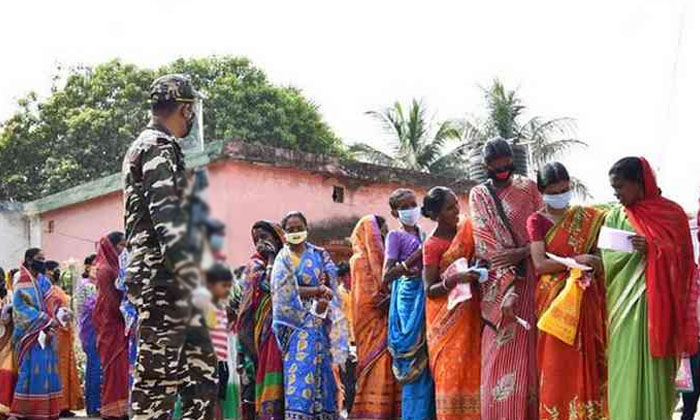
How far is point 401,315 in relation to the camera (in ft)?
22.6

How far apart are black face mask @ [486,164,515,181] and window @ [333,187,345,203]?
9.84 metres

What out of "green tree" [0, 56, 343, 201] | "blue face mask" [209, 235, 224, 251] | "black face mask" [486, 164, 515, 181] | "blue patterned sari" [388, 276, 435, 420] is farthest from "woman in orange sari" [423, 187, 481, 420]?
"green tree" [0, 56, 343, 201]

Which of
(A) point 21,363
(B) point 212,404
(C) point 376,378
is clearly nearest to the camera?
(B) point 212,404

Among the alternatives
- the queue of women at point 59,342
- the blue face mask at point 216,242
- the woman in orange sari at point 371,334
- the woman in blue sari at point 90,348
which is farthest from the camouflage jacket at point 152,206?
the woman in blue sari at point 90,348

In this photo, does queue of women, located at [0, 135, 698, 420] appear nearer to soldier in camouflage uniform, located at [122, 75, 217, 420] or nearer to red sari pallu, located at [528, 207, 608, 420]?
red sari pallu, located at [528, 207, 608, 420]

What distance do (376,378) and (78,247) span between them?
1343 cm

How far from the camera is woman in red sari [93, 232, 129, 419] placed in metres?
9.50

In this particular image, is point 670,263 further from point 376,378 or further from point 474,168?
point 474,168

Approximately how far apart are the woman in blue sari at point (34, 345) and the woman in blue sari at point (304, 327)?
3930 mm

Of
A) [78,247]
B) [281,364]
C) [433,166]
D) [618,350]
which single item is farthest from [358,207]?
[433,166]

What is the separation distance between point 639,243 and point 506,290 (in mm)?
935

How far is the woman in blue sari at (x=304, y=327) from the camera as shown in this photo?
739 cm

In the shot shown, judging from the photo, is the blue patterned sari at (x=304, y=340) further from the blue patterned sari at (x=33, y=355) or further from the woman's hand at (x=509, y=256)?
the blue patterned sari at (x=33, y=355)

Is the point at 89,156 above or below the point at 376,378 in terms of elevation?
above
